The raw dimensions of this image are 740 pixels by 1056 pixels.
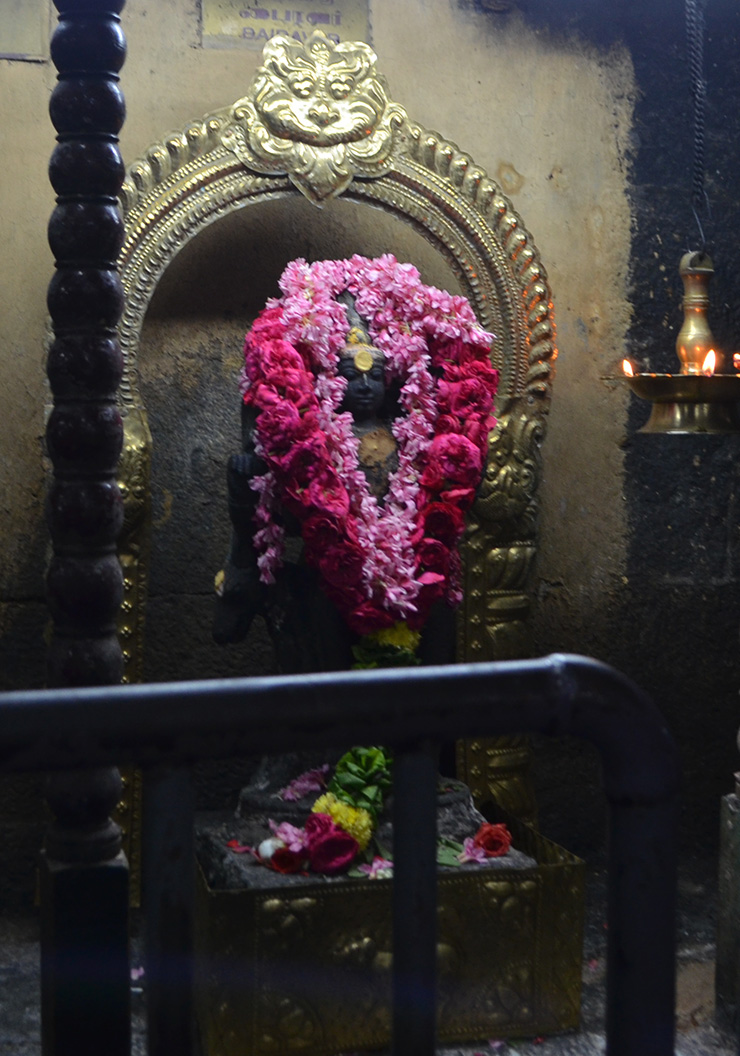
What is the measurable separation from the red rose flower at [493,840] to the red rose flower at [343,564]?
731 millimetres

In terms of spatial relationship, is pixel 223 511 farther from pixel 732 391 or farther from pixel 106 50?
pixel 106 50

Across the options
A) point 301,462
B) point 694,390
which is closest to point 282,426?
point 301,462

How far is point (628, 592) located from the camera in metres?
4.39

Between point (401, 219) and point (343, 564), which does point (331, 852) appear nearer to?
point (343, 564)

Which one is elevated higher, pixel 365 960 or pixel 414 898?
pixel 414 898

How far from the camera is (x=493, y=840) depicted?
3.28m

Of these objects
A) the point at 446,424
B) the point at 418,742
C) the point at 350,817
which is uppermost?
the point at 446,424

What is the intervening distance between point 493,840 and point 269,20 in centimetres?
256

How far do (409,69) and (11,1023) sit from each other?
3031 mm

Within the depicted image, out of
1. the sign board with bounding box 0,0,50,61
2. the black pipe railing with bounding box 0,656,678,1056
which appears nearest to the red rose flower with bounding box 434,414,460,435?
the sign board with bounding box 0,0,50,61

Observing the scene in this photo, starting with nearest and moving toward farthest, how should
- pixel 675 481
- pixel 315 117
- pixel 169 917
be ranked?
pixel 169 917
pixel 315 117
pixel 675 481

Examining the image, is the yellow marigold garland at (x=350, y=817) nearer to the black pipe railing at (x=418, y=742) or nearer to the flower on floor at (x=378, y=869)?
the flower on floor at (x=378, y=869)

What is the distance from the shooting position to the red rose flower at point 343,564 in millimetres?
3254

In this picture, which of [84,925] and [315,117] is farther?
[315,117]
